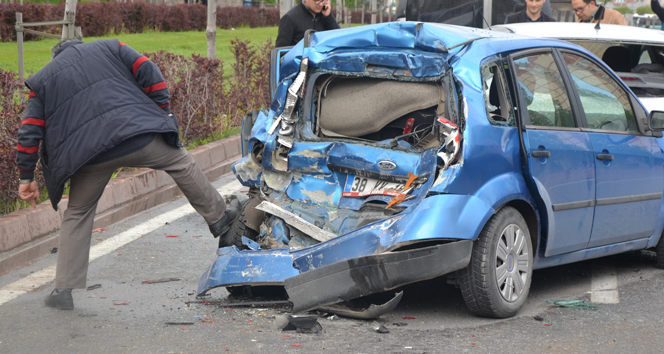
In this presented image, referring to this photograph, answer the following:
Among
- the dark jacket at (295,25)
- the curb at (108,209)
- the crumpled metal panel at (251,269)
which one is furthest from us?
the dark jacket at (295,25)

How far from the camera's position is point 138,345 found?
13.2 ft

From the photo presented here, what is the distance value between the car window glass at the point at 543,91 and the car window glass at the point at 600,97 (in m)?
0.18

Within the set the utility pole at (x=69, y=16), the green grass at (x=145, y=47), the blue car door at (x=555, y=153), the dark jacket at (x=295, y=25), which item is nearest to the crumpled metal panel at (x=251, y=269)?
the blue car door at (x=555, y=153)

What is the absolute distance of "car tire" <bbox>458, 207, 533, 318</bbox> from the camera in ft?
14.1

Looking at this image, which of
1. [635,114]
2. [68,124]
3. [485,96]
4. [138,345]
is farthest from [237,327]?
[635,114]

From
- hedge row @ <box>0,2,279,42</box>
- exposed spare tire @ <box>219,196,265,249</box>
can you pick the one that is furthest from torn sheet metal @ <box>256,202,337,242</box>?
hedge row @ <box>0,2,279,42</box>

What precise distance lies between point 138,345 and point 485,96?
7.68 feet

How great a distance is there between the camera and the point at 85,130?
4.69 m

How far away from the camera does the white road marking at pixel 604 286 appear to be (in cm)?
494

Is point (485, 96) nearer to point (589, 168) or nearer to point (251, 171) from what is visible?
point (589, 168)

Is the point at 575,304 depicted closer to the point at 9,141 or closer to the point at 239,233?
the point at 239,233

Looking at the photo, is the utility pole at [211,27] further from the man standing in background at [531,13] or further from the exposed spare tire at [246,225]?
the exposed spare tire at [246,225]

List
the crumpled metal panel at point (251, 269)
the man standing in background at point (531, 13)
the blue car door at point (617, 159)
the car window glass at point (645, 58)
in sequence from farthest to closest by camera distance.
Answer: the man standing in background at point (531, 13) < the car window glass at point (645, 58) < the blue car door at point (617, 159) < the crumpled metal panel at point (251, 269)

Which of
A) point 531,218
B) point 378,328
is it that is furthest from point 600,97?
point 378,328
